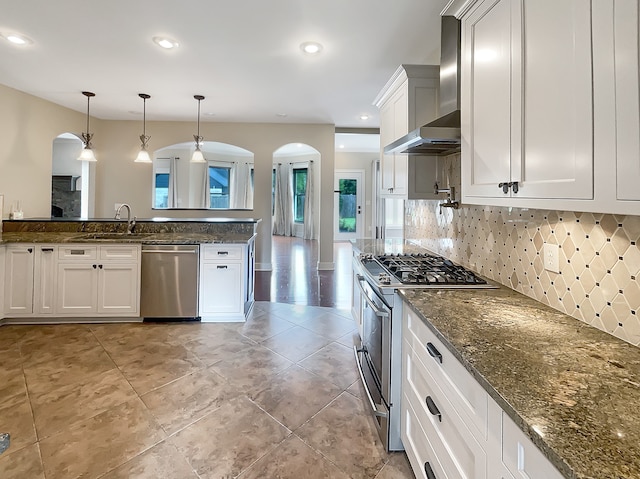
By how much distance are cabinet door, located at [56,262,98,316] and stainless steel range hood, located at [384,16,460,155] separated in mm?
3320

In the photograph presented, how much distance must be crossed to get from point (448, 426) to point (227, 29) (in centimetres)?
314

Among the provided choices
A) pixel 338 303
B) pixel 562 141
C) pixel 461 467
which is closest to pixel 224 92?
pixel 338 303

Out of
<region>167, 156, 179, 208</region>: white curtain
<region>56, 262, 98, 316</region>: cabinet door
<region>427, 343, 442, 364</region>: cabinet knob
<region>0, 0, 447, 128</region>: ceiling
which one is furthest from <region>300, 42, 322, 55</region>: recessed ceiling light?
<region>167, 156, 179, 208</region>: white curtain

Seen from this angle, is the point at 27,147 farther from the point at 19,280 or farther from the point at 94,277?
the point at 94,277

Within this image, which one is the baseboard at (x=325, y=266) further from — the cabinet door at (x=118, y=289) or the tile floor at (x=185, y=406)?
the cabinet door at (x=118, y=289)

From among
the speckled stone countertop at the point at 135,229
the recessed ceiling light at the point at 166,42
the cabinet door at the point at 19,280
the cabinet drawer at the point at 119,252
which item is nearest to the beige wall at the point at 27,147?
the speckled stone countertop at the point at 135,229

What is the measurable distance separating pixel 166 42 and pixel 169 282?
2302 mm

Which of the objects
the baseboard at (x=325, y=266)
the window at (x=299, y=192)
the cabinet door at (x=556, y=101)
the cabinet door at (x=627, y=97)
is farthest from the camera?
the window at (x=299, y=192)

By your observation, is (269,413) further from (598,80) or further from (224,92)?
(224,92)

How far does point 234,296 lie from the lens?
3705 mm

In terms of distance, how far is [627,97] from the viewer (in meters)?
0.80

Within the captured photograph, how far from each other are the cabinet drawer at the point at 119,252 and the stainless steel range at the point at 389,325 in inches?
104

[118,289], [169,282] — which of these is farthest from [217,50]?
[118,289]

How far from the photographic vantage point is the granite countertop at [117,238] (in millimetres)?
3559
